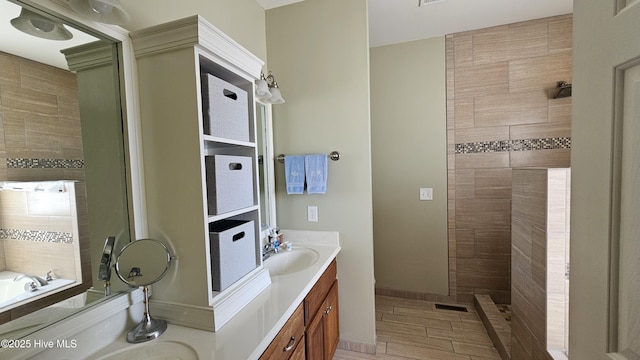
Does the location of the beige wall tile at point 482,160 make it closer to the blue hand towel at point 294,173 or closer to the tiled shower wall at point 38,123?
the blue hand towel at point 294,173

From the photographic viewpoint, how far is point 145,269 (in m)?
0.96

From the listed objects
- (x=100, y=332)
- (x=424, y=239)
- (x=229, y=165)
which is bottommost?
(x=424, y=239)

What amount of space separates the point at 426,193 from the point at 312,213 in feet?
4.49

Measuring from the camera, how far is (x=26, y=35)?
0.75 meters

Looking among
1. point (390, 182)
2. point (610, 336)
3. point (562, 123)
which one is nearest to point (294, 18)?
point (390, 182)

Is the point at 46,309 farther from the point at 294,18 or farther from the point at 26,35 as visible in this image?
the point at 294,18

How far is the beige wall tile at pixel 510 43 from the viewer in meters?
2.36

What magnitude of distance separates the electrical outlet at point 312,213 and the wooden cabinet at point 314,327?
36 centimetres

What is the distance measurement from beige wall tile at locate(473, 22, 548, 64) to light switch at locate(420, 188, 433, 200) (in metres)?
1.34

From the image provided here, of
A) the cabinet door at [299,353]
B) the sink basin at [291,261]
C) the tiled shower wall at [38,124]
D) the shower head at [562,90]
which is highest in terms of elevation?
the shower head at [562,90]

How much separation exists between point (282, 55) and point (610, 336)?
219 centimetres

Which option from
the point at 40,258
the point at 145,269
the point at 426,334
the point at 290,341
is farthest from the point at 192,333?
the point at 426,334

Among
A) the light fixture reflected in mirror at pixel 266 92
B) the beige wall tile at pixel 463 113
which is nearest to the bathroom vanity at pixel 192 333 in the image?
the light fixture reflected in mirror at pixel 266 92

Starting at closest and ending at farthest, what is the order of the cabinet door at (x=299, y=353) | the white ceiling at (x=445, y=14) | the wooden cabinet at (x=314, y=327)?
the wooden cabinet at (x=314, y=327) → the cabinet door at (x=299, y=353) → the white ceiling at (x=445, y=14)
